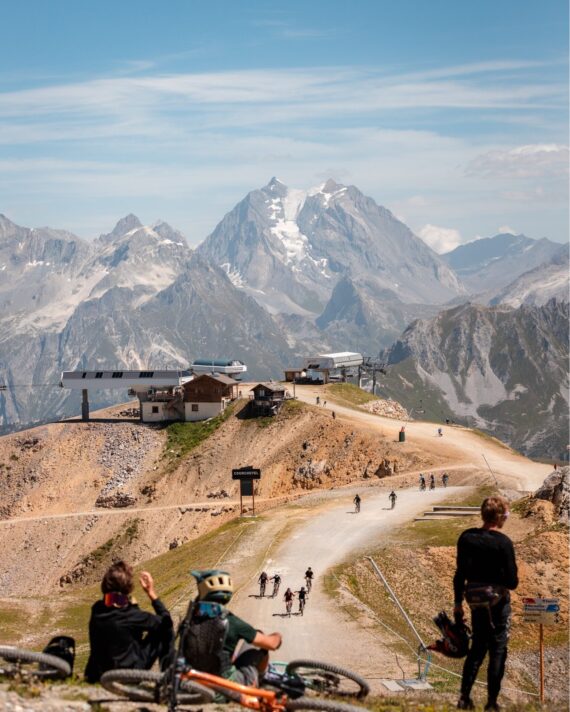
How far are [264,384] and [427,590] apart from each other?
248ft

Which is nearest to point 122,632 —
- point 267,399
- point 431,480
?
point 431,480

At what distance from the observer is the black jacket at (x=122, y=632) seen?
1644cm

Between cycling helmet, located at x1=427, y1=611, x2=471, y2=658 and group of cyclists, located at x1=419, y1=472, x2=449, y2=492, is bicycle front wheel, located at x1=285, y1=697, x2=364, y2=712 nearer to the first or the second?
cycling helmet, located at x1=427, y1=611, x2=471, y2=658

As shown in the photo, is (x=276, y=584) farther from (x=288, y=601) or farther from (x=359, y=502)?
(x=359, y=502)

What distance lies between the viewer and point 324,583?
51.9 metres

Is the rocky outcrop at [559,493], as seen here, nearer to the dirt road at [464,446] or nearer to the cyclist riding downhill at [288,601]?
the cyclist riding downhill at [288,601]

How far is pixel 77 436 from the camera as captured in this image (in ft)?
415

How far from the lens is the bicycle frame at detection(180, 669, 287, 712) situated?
585 inches

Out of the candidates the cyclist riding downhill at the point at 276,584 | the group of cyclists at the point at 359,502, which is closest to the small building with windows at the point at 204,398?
the group of cyclists at the point at 359,502

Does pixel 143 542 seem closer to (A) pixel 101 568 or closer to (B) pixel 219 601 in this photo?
(A) pixel 101 568

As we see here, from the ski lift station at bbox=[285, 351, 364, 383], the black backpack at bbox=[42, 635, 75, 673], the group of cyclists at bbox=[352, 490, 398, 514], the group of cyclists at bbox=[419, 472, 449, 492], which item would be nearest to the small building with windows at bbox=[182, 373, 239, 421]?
the ski lift station at bbox=[285, 351, 364, 383]

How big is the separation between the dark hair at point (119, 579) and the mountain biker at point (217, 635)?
1096 millimetres

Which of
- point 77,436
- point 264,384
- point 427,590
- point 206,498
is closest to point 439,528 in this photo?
point 427,590

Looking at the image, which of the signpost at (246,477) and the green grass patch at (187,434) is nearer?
the signpost at (246,477)
